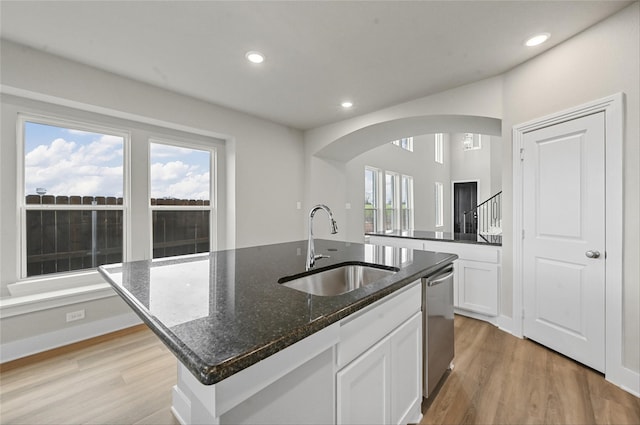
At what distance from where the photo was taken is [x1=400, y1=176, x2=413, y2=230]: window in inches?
289

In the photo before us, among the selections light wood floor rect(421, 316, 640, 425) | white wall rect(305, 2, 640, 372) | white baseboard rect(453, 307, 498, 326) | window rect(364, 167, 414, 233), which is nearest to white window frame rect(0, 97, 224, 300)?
white wall rect(305, 2, 640, 372)

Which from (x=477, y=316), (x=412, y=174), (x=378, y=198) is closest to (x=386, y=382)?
(x=477, y=316)

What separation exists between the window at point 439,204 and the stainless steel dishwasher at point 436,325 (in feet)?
26.5

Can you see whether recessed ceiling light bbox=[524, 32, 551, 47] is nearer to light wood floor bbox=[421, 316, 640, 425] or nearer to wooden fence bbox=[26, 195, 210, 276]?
light wood floor bbox=[421, 316, 640, 425]

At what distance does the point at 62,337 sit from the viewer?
8.26 feet

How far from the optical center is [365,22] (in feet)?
6.66

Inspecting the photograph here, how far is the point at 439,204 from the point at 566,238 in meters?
7.73

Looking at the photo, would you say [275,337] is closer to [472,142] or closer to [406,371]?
[406,371]

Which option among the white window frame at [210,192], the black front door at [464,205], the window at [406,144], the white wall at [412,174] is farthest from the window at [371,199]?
the black front door at [464,205]

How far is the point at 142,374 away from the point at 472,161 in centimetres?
1051

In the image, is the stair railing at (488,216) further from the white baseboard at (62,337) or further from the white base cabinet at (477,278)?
the white baseboard at (62,337)

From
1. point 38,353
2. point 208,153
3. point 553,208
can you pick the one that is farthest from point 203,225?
point 553,208

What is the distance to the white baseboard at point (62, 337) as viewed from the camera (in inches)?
89.3

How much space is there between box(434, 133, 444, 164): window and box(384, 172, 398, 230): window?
3316mm
